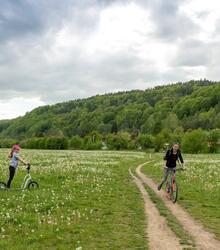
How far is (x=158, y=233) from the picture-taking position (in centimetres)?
1349

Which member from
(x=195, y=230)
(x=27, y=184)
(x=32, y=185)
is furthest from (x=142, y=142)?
(x=195, y=230)

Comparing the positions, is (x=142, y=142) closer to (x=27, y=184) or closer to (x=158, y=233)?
(x=27, y=184)

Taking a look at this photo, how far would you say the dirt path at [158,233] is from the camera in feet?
39.3

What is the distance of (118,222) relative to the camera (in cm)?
1517

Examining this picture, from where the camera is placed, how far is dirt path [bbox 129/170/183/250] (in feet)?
39.3

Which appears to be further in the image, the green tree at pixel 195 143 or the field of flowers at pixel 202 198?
the green tree at pixel 195 143

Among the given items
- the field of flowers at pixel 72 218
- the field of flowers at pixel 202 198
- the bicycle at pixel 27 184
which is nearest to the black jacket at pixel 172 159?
the field of flowers at pixel 202 198

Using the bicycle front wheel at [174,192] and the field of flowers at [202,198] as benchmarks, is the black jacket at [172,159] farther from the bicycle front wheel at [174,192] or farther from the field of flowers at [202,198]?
the field of flowers at [202,198]

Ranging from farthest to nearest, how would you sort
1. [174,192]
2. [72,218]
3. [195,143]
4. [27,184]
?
1. [195,143]
2. [27,184]
3. [174,192]
4. [72,218]

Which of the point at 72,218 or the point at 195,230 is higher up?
the point at 72,218

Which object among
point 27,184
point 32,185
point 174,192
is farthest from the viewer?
→ point 32,185

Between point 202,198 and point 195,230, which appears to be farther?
point 202,198

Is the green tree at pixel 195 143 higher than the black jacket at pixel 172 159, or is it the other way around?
the green tree at pixel 195 143

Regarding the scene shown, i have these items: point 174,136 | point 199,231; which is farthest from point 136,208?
point 174,136
